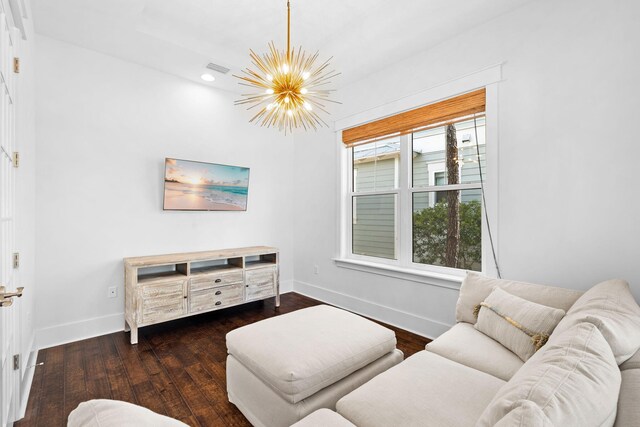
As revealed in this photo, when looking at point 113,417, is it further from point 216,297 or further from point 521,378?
point 216,297

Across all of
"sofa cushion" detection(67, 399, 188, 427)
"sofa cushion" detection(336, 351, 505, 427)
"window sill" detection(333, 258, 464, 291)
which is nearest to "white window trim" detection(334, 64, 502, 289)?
"window sill" detection(333, 258, 464, 291)

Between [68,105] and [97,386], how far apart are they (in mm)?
2455

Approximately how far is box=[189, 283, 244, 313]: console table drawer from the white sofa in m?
2.29

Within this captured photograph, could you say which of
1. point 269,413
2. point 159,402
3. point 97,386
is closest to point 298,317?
point 269,413

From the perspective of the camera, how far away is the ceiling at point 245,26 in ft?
8.05

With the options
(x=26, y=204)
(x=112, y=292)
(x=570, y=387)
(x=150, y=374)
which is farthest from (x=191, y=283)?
(x=570, y=387)

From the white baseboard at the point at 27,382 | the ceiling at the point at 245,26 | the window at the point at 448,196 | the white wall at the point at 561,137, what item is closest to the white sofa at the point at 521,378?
the white wall at the point at 561,137

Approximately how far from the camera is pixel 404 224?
3295 millimetres

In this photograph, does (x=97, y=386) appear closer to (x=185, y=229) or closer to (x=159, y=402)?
(x=159, y=402)

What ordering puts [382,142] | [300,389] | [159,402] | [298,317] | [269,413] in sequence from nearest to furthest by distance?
1. [300,389]
2. [269,413]
3. [159,402]
4. [298,317]
5. [382,142]

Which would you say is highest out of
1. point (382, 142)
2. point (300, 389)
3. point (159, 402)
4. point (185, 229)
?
point (382, 142)

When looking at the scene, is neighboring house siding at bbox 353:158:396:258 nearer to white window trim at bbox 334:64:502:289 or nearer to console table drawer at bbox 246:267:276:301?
white window trim at bbox 334:64:502:289

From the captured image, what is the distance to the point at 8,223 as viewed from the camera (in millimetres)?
1685

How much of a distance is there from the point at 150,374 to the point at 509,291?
2610 mm
